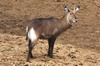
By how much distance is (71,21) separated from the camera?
8.78 meters

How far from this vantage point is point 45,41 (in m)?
11.2

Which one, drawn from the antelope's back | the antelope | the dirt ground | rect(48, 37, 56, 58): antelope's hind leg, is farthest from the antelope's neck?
A: the dirt ground

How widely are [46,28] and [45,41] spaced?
2.79 meters

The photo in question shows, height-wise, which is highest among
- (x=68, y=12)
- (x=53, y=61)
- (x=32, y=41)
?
(x=68, y=12)

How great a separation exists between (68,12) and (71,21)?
28 centimetres

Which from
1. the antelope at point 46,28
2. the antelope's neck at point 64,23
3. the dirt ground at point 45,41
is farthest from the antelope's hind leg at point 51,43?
the antelope's neck at point 64,23

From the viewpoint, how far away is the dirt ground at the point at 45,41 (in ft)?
28.7

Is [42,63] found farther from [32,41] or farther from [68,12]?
[68,12]

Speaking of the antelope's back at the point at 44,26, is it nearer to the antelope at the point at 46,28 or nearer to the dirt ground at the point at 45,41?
the antelope at the point at 46,28

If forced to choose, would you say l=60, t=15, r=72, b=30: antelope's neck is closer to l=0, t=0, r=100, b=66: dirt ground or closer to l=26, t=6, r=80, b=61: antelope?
l=26, t=6, r=80, b=61: antelope

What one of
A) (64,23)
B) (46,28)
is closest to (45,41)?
(64,23)

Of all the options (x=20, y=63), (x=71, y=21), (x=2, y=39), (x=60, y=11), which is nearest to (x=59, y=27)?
(x=71, y=21)

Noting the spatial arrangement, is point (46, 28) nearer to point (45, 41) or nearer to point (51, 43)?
point (51, 43)

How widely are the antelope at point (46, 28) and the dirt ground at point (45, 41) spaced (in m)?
0.55
